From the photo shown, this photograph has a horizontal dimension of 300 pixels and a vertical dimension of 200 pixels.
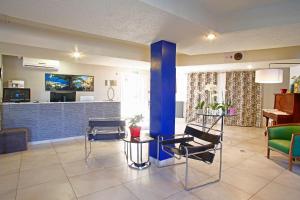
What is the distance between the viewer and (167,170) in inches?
117

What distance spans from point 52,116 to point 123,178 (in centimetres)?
283

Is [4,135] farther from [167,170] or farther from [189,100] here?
[189,100]

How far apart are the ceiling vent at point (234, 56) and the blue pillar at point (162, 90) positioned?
7.70ft

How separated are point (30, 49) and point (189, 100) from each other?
5.89 m

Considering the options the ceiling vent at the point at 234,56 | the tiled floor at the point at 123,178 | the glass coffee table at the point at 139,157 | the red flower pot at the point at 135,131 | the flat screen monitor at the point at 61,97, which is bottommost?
the tiled floor at the point at 123,178

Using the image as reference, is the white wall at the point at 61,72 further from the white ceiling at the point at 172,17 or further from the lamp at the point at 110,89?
the white ceiling at the point at 172,17

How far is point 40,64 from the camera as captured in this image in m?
5.46

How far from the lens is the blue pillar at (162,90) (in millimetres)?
3086

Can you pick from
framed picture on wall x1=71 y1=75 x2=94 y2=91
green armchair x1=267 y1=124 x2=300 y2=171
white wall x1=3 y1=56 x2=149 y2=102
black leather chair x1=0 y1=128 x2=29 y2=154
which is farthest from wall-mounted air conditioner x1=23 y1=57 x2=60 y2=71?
green armchair x1=267 y1=124 x2=300 y2=171

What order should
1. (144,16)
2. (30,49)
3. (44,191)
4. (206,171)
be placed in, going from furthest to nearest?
1. (30,49)
2. (206,171)
3. (44,191)
4. (144,16)

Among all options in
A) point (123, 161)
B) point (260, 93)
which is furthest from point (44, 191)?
point (260, 93)

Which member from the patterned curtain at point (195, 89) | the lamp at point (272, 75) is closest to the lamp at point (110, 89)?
the patterned curtain at point (195, 89)

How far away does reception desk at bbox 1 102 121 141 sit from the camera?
13.3 ft

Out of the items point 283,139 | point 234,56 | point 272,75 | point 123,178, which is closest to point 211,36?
point 234,56
